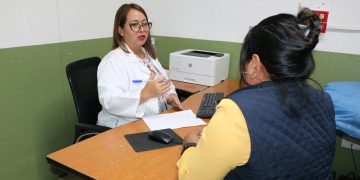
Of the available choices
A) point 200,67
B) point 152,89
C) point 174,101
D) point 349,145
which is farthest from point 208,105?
point 349,145

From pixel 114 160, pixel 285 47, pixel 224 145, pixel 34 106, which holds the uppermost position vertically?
pixel 285 47

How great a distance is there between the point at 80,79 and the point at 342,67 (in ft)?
6.11

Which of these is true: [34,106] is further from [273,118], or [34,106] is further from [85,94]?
[273,118]

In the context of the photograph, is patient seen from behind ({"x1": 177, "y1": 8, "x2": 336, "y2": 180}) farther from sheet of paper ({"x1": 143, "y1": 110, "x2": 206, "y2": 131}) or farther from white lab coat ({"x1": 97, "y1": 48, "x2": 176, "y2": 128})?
white lab coat ({"x1": 97, "y1": 48, "x2": 176, "y2": 128})

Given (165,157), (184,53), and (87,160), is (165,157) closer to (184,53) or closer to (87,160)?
(87,160)

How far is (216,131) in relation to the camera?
2.65ft

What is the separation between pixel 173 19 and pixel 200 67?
2.37 ft

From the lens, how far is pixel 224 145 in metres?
0.78

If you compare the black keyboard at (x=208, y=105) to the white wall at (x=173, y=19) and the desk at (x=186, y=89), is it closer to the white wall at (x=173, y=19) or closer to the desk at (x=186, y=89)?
the desk at (x=186, y=89)

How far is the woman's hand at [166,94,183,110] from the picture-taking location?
1.86 m

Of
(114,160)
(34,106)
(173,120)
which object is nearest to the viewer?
(114,160)

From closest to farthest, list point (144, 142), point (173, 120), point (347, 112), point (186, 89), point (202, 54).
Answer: point (144, 142)
point (347, 112)
point (173, 120)
point (186, 89)
point (202, 54)

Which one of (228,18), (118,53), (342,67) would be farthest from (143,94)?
(342,67)

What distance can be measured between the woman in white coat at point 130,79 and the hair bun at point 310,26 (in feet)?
3.08
